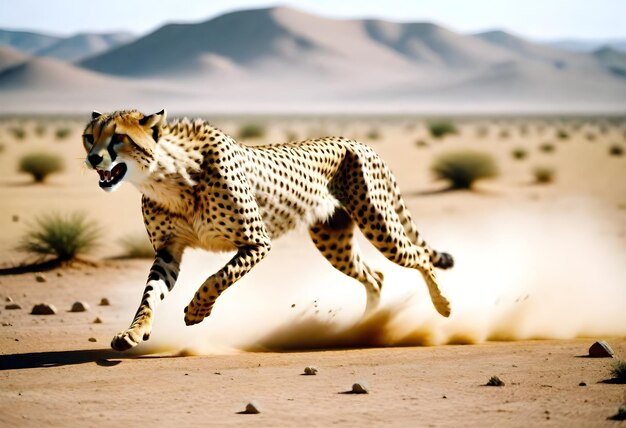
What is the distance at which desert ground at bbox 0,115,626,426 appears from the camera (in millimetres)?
6297

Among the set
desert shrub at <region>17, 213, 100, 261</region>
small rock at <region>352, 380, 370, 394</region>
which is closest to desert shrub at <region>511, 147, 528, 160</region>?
desert shrub at <region>17, 213, 100, 261</region>

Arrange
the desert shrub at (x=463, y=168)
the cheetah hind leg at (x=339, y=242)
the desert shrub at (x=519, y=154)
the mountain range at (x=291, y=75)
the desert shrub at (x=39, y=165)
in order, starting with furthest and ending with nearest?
1. the mountain range at (x=291, y=75)
2. the desert shrub at (x=519, y=154)
3. the desert shrub at (x=39, y=165)
4. the desert shrub at (x=463, y=168)
5. the cheetah hind leg at (x=339, y=242)

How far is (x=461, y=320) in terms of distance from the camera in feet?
31.3

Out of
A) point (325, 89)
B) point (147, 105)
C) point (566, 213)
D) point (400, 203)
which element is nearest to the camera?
point (400, 203)

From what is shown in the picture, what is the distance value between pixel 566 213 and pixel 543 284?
11199 mm

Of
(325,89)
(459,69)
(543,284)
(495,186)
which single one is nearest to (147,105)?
(325,89)

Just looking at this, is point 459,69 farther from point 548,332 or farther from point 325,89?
point 548,332

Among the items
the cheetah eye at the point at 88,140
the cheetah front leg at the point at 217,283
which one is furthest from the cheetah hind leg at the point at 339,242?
the cheetah eye at the point at 88,140

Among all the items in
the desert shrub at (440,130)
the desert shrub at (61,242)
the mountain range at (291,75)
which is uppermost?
the mountain range at (291,75)

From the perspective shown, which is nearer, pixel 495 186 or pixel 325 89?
pixel 495 186

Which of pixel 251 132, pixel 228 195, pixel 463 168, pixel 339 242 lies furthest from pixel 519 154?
pixel 228 195

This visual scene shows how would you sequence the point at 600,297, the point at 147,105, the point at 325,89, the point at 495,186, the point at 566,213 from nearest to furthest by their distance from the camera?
1. the point at 600,297
2. the point at 566,213
3. the point at 495,186
4. the point at 147,105
5. the point at 325,89

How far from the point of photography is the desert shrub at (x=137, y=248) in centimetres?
1476

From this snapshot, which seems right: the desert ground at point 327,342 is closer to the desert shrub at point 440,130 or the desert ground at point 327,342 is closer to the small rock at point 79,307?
the small rock at point 79,307
